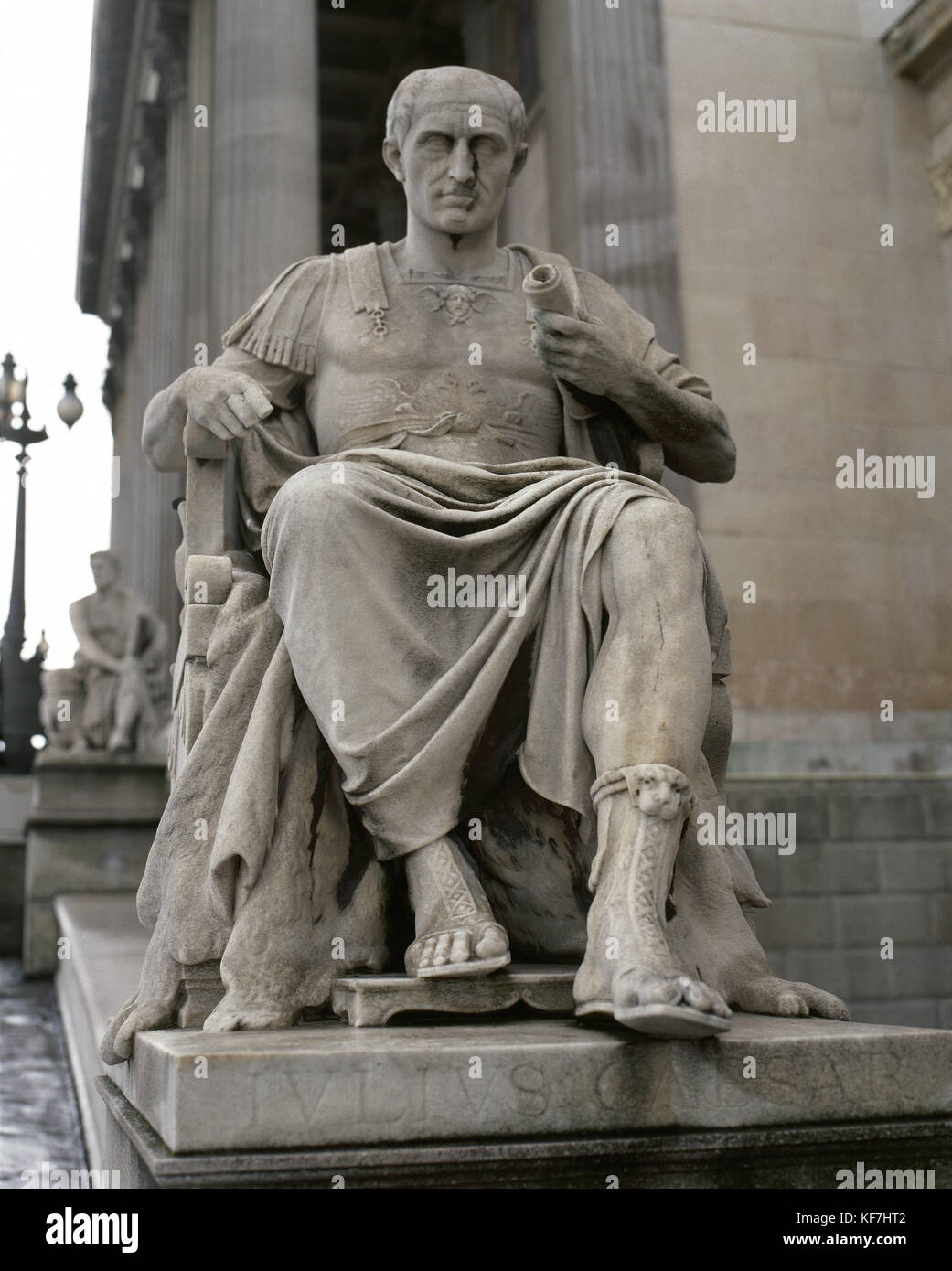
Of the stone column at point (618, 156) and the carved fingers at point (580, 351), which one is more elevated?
the stone column at point (618, 156)

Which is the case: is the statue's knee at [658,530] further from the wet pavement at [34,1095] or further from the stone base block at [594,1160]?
the wet pavement at [34,1095]

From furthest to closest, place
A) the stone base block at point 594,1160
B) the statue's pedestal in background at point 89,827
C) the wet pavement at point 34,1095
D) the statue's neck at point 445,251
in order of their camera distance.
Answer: the statue's pedestal in background at point 89,827 → the wet pavement at point 34,1095 → the statue's neck at point 445,251 → the stone base block at point 594,1160

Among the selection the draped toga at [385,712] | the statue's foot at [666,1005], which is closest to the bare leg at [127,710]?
the draped toga at [385,712]

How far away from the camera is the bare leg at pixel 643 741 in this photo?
2682 mm

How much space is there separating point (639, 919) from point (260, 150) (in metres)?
11.4

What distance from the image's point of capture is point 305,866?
10.5 feet

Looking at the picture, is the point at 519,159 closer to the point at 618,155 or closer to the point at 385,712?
the point at 385,712

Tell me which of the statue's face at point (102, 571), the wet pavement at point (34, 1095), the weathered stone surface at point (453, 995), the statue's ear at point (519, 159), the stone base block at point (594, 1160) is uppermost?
the statue's face at point (102, 571)

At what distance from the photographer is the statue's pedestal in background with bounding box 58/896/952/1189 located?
94.7 inches

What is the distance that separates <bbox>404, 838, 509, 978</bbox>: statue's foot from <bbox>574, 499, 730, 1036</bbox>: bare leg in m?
0.23

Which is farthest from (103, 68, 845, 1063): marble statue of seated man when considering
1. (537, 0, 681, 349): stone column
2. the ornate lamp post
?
the ornate lamp post

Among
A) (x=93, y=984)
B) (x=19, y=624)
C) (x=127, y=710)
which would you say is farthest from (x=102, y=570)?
(x=93, y=984)

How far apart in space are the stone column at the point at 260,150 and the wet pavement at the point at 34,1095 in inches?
239

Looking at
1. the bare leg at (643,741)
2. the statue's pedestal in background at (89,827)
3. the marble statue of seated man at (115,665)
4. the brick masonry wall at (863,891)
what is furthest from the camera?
the marble statue of seated man at (115,665)
